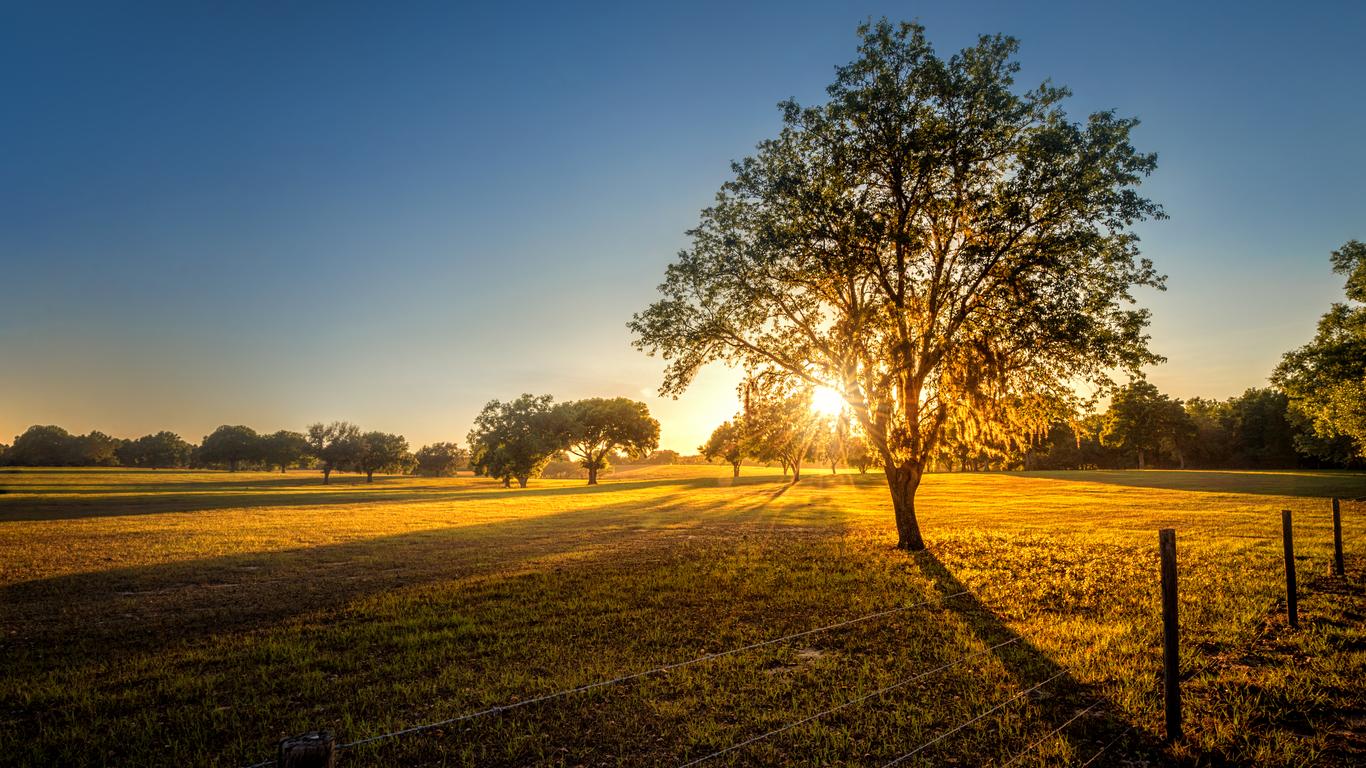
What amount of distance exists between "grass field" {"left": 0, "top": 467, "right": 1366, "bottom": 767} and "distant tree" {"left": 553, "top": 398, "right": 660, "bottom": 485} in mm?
66774

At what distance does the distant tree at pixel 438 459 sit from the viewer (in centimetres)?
13700

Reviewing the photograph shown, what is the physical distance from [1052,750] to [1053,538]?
2025 centimetres

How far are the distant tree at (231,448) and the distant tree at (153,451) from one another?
40.4m

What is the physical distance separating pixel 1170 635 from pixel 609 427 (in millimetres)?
85833

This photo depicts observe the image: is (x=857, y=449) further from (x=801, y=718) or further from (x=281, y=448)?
(x=281, y=448)

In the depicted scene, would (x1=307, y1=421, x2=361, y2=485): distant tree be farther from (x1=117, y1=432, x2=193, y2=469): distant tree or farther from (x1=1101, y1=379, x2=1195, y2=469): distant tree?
(x1=1101, y1=379, x2=1195, y2=469): distant tree

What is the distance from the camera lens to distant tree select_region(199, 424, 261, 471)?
405 ft

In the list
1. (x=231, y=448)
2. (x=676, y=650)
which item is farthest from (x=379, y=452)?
(x=676, y=650)

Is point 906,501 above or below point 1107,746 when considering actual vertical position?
above

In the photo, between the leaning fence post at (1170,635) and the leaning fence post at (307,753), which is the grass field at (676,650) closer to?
the leaning fence post at (1170,635)

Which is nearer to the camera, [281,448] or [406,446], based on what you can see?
[406,446]

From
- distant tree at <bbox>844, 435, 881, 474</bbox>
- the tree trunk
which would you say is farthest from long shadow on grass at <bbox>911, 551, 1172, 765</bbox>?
distant tree at <bbox>844, 435, 881, 474</bbox>

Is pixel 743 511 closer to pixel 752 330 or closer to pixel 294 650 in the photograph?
pixel 752 330

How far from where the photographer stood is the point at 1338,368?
118 ft
